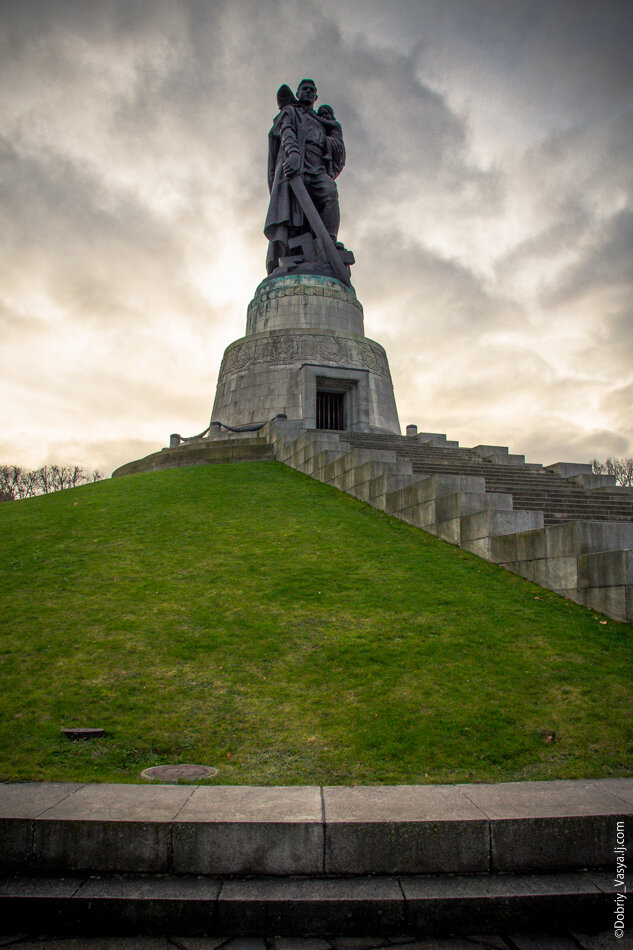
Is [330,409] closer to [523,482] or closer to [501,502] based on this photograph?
[523,482]

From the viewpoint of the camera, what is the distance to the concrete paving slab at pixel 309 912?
3.80m

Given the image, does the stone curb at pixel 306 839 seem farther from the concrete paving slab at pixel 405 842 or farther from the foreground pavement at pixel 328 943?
the foreground pavement at pixel 328 943

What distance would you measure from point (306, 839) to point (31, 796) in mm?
2047

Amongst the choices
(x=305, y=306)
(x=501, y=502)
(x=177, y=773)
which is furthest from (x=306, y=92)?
(x=177, y=773)

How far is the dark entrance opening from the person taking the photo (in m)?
28.6

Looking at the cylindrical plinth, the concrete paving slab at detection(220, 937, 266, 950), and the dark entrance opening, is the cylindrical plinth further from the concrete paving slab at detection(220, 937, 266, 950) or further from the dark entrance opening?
the concrete paving slab at detection(220, 937, 266, 950)

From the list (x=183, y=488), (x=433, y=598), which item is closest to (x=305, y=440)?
(x=183, y=488)

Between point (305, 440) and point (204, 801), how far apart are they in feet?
53.2

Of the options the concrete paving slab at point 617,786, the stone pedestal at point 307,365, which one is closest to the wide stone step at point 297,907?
the concrete paving slab at point 617,786

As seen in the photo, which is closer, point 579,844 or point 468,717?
point 579,844

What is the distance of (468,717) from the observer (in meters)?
6.13

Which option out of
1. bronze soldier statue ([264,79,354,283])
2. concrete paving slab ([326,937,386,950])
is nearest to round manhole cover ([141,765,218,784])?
concrete paving slab ([326,937,386,950])

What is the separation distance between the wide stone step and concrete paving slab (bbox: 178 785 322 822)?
36cm

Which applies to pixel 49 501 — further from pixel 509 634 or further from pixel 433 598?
pixel 509 634
